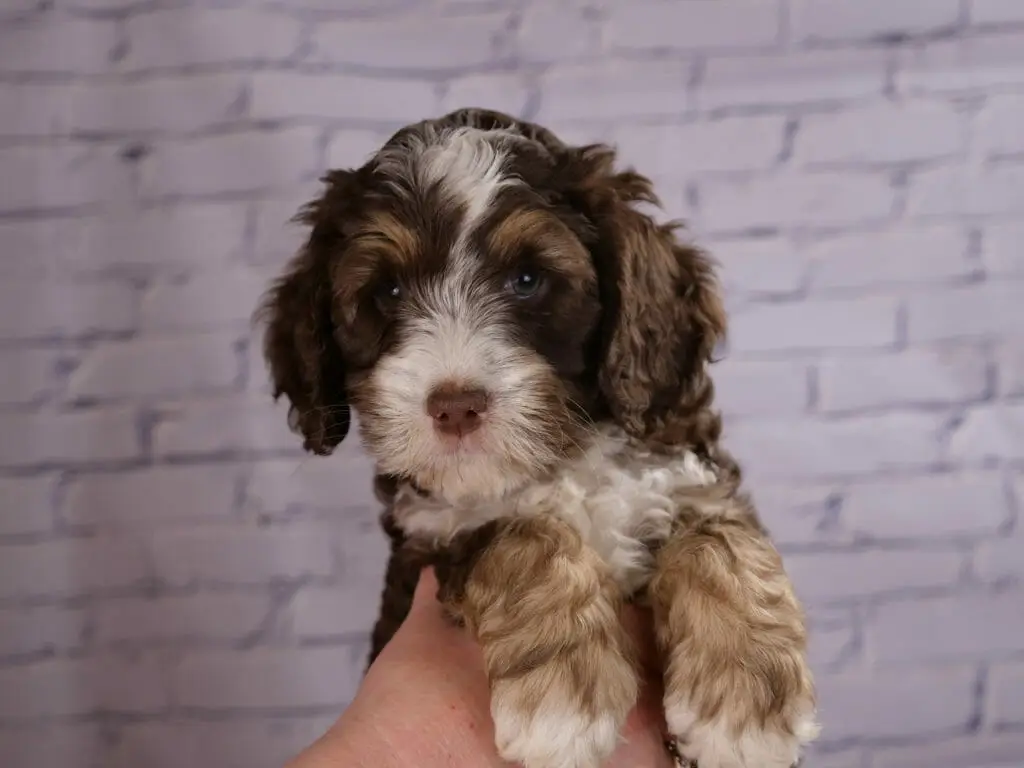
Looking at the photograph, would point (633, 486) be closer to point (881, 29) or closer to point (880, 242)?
point (880, 242)

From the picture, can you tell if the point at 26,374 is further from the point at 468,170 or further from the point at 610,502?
the point at 610,502

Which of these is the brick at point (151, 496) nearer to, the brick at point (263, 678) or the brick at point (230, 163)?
the brick at point (263, 678)

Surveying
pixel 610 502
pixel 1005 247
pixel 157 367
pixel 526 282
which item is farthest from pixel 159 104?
pixel 1005 247

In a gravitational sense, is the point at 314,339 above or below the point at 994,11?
below

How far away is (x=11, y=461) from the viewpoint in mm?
2947

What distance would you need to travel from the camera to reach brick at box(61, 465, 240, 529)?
9.77ft

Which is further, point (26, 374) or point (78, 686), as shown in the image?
point (78, 686)

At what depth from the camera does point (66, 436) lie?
294 cm

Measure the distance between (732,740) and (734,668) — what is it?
118 millimetres

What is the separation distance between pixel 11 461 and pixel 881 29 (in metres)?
3.33

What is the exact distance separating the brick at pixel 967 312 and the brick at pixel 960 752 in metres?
1.51

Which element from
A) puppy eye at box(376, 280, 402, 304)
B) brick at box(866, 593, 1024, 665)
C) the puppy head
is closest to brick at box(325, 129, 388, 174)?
the puppy head

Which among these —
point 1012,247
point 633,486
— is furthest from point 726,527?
point 1012,247

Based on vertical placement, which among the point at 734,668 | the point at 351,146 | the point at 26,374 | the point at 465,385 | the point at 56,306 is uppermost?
the point at 351,146
